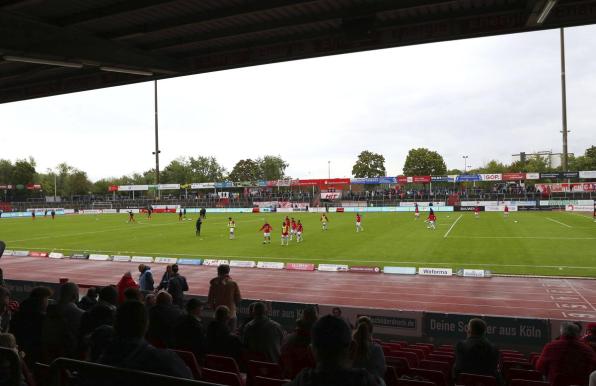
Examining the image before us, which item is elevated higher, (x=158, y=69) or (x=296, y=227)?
(x=158, y=69)

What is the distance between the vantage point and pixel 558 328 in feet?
34.6

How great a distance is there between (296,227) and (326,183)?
187 feet

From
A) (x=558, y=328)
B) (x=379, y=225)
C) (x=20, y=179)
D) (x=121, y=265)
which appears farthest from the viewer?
(x=20, y=179)

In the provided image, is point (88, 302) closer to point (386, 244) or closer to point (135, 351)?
point (135, 351)

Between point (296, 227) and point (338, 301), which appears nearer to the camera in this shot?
point (338, 301)

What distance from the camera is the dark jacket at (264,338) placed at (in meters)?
6.48

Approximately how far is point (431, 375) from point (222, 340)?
2.69 m

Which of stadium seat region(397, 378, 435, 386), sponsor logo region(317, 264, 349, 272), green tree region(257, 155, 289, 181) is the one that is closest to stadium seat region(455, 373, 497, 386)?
stadium seat region(397, 378, 435, 386)

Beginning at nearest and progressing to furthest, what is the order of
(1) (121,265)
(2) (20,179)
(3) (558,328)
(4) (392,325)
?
(3) (558,328), (4) (392,325), (1) (121,265), (2) (20,179)

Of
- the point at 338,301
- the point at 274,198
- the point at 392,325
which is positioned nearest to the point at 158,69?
the point at 392,325

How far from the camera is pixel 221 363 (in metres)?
5.63

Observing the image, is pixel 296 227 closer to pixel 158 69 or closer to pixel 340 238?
pixel 340 238

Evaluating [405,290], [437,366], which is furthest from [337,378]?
[405,290]

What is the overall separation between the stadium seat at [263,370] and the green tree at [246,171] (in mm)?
153337
